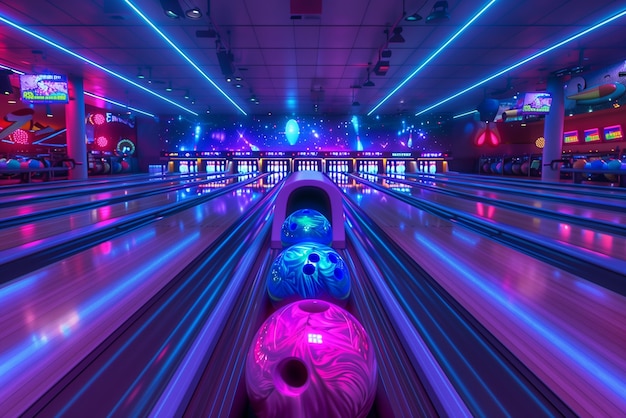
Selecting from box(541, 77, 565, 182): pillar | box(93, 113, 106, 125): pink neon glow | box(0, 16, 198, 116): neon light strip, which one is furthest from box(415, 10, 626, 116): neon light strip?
box(93, 113, 106, 125): pink neon glow

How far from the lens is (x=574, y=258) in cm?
183

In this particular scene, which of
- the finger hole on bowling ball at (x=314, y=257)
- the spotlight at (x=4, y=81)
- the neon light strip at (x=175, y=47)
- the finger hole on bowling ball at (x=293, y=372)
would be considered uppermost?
the neon light strip at (x=175, y=47)

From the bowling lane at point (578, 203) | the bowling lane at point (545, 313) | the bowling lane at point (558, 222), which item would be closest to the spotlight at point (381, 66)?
the bowling lane at point (578, 203)

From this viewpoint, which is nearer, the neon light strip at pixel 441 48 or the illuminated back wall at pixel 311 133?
the neon light strip at pixel 441 48

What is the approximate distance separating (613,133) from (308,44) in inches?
334

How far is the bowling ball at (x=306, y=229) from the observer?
1896 millimetres

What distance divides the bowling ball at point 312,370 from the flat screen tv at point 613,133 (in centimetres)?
1098

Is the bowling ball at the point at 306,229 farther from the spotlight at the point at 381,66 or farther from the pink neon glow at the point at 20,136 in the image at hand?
the pink neon glow at the point at 20,136

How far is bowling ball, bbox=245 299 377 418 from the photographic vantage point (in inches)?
27.3

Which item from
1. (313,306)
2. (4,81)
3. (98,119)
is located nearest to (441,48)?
(313,306)

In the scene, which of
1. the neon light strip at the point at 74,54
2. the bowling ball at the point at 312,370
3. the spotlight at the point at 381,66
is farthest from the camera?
the spotlight at the point at 381,66

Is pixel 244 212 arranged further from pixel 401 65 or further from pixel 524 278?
pixel 401 65

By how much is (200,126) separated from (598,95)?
1023 centimetres

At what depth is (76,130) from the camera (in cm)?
702
